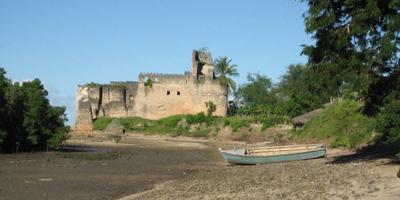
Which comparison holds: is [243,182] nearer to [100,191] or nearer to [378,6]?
[100,191]

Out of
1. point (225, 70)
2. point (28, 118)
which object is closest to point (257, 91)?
point (225, 70)

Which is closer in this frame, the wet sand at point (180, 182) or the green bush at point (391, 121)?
the wet sand at point (180, 182)

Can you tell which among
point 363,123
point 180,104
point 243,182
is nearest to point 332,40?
point 243,182

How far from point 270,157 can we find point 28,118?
15.6m

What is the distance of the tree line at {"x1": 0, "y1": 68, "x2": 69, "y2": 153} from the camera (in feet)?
113

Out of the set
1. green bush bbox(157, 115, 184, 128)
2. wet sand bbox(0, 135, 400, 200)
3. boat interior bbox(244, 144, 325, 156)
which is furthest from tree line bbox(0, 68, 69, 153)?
green bush bbox(157, 115, 184, 128)

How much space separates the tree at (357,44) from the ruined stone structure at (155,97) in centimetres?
5007

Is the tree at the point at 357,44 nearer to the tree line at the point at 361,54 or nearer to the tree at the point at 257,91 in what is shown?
the tree line at the point at 361,54

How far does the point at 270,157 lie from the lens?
28.4 m

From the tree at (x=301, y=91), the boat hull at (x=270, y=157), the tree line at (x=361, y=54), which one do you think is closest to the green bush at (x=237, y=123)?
the tree at (x=301, y=91)

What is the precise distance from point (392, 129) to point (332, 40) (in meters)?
3.37

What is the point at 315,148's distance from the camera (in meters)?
29.4

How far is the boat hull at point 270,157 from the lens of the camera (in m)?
28.1

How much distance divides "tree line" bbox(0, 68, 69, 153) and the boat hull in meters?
13.3
